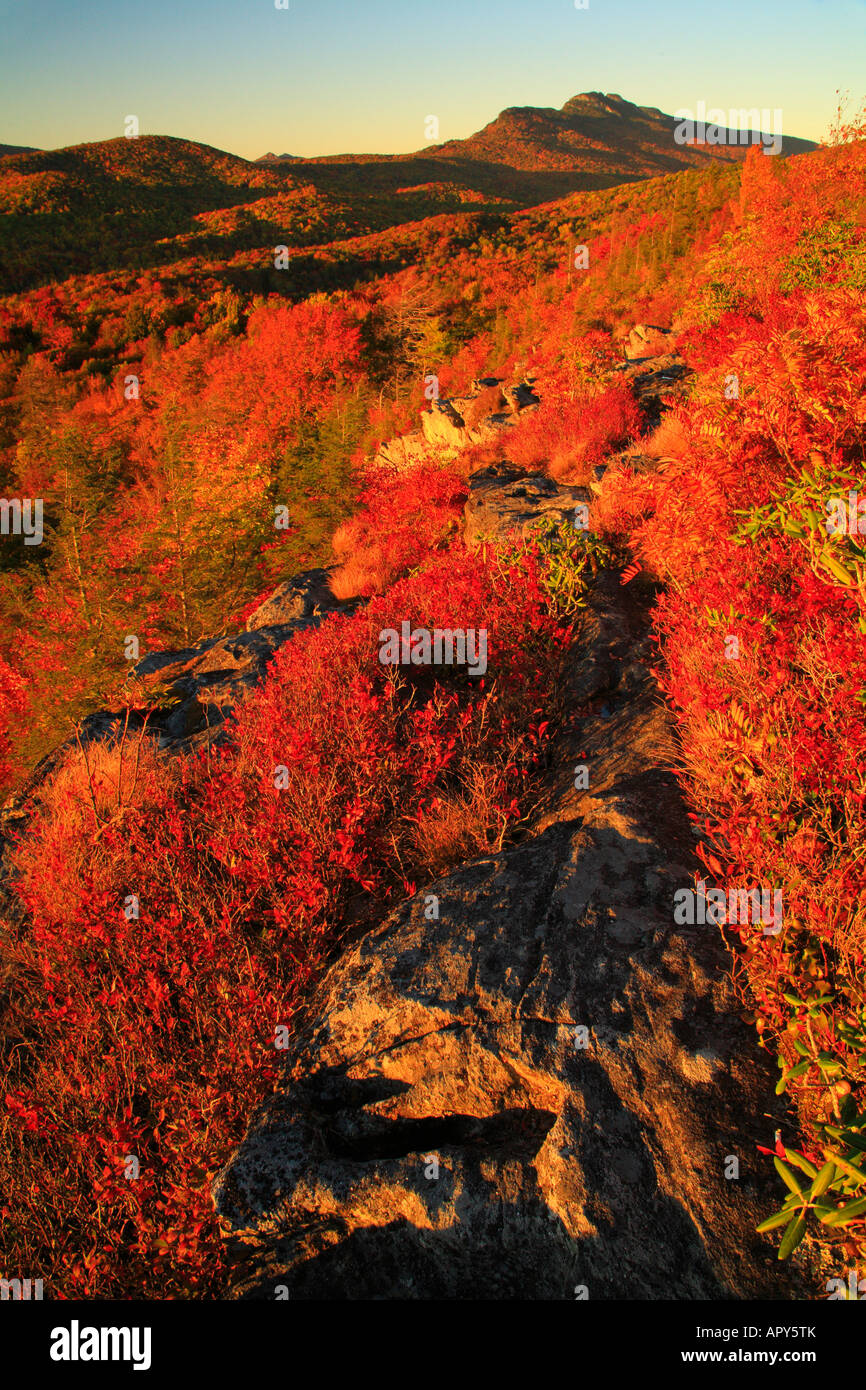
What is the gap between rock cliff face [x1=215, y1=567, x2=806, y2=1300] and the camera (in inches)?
75.6

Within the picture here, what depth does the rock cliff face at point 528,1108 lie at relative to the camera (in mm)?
1921

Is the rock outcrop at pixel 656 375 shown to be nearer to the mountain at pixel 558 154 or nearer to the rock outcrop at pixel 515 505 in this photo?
the rock outcrop at pixel 515 505

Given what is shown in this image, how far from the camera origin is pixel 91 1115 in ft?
9.36

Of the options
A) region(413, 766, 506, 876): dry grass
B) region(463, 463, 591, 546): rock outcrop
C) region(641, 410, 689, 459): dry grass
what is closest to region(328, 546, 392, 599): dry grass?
region(463, 463, 591, 546): rock outcrop

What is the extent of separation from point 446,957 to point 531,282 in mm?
32368

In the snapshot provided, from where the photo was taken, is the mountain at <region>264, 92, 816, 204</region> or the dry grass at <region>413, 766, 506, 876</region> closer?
the dry grass at <region>413, 766, 506, 876</region>

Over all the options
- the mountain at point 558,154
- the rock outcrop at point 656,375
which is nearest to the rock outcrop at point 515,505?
the rock outcrop at point 656,375

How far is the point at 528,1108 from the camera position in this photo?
90.4 inches

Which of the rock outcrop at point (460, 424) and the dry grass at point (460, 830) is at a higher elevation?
the rock outcrop at point (460, 424)

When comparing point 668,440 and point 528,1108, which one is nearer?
point 528,1108

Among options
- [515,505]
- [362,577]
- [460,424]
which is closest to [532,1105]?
[515,505]

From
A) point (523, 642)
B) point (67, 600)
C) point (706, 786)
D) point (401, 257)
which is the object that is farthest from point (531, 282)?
point (706, 786)

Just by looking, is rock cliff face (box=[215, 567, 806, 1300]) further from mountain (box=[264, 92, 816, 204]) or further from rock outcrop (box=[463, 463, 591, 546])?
mountain (box=[264, 92, 816, 204])

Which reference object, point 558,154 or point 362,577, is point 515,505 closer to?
point 362,577
